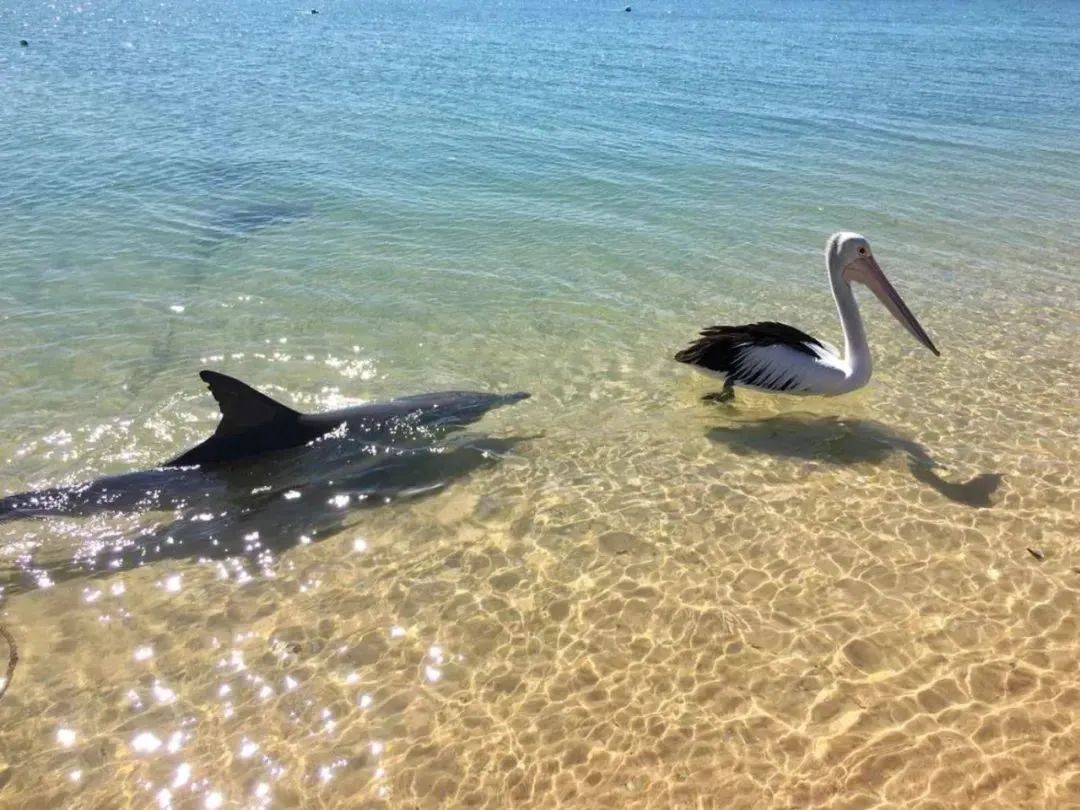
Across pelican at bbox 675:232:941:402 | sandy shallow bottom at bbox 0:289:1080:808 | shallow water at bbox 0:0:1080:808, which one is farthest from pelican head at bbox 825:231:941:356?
sandy shallow bottom at bbox 0:289:1080:808

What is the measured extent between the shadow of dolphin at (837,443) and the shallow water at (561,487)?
42mm

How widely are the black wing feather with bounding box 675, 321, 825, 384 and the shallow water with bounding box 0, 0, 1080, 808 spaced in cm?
52

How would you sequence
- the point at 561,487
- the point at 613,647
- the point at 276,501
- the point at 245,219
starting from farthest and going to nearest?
the point at 245,219, the point at 561,487, the point at 276,501, the point at 613,647

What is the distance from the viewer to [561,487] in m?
6.05

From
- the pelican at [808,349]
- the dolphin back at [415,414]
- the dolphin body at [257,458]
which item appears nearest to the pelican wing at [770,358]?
the pelican at [808,349]

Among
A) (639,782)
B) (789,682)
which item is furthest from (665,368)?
(639,782)

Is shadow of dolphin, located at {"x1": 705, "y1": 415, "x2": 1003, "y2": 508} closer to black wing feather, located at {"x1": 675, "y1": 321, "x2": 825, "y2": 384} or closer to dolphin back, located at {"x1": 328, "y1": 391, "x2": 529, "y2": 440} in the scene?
black wing feather, located at {"x1": 675, "y1": 321, "x2": 825, "y2": 384}

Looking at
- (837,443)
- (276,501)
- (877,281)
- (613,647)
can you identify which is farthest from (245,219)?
(613,647)

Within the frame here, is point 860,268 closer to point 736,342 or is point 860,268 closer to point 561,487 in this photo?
point 736,342

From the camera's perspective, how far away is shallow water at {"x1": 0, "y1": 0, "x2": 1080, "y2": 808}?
392 centimetres

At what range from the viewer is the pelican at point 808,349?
668 centimetres

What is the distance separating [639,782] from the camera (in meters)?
3.76

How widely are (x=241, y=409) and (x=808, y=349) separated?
4737 millimetres

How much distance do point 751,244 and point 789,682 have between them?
8.38m
